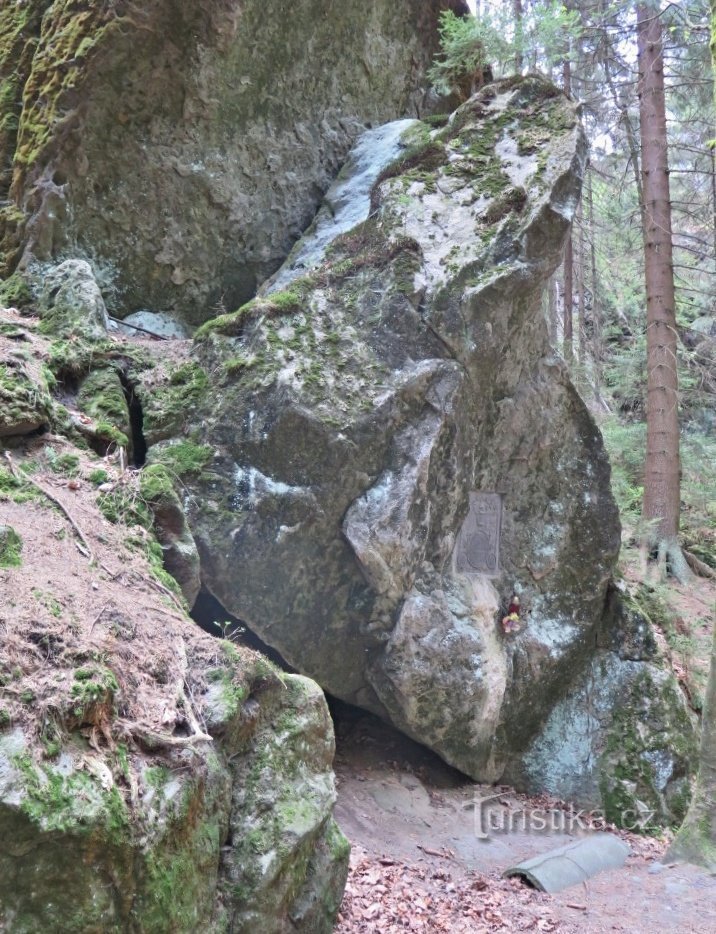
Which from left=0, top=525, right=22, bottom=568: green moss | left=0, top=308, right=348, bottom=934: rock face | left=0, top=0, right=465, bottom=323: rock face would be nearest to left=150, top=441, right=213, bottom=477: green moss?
left=0, top=308, right=348, bottom=934: rock face

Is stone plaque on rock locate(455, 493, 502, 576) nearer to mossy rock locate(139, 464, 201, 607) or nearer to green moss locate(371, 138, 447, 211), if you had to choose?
mossy rock locate(139, 464, 201, 607)

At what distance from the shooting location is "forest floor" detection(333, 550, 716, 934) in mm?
5258

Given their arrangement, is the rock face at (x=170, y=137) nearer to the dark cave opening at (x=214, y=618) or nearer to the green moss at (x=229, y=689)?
the dark cave opening at (x=214, y=618)

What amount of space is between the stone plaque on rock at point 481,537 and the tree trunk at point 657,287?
404 cm

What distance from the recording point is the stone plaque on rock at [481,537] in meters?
8.36

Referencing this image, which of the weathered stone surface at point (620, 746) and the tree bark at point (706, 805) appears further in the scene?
→ the weathered stone surface at point (620, 746)

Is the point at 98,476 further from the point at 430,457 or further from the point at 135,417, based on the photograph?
the point at 430,457

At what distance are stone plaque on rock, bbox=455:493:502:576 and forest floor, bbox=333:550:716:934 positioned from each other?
7.32 feet

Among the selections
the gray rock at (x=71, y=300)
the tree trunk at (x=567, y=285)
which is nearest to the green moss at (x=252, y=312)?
the gray rock at (x=71, y=300)

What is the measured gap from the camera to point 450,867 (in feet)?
21.5

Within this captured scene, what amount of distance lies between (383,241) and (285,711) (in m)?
5.25

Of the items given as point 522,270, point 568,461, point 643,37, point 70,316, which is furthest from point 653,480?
point 70,316

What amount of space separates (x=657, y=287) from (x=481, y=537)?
5591 millimetres

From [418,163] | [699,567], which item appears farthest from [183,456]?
[699,567]
